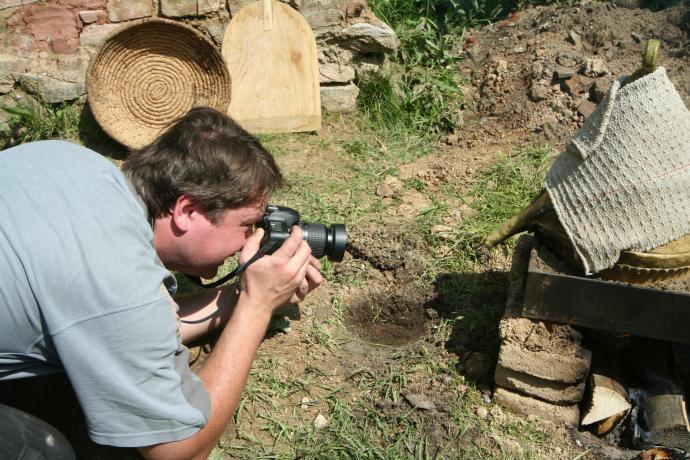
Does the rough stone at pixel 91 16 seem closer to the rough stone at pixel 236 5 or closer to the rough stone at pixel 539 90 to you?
the rough stone at pixel 236 5

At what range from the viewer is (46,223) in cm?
157

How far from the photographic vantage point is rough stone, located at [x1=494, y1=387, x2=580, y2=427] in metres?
2.45

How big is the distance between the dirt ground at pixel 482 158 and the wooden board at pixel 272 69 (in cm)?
27

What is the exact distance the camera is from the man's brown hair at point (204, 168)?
192cm

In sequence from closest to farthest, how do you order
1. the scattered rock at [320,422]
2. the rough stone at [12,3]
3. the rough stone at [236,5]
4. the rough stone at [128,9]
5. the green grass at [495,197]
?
the scattered rock at [320,422]
the green grass at [495,197]
the rough stone at [12,3]
the rough stone at [128,9]
the rough stone at [236,5]

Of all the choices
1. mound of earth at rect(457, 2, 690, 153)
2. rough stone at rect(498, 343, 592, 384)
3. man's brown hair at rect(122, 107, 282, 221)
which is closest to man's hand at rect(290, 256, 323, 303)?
man's brown hair at rect(122, 107, 282, 221)

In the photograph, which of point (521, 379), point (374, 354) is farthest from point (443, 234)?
point (521, 379)

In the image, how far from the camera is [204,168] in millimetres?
1932

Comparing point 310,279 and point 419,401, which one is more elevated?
point 310,279

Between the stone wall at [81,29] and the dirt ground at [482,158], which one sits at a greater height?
the stone wall at [81,29]

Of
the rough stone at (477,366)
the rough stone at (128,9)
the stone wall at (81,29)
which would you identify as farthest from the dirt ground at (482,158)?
the rough stone at (128,9)

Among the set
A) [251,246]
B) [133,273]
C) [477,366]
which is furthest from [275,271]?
[477,366]

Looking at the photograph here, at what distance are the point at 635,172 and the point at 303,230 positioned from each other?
1.14m

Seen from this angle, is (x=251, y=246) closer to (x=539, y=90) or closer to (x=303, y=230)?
(x=303, y=230)
